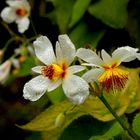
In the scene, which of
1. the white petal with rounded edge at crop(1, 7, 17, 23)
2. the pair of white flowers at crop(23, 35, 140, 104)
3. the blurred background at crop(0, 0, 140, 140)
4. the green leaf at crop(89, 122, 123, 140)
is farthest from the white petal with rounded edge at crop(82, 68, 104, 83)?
the white petal with rounded edge at crop(1, 7, 17, 23)

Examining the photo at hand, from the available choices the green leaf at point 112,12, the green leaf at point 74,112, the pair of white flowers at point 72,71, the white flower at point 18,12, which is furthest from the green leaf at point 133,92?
the white flower at point 18,12

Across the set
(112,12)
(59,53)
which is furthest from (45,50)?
(112,12)

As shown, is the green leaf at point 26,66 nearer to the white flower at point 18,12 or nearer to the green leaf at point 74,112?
the white flower at point 18,12

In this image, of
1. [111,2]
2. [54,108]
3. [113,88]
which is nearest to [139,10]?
[111,2]

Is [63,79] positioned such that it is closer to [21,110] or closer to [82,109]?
[82,109]

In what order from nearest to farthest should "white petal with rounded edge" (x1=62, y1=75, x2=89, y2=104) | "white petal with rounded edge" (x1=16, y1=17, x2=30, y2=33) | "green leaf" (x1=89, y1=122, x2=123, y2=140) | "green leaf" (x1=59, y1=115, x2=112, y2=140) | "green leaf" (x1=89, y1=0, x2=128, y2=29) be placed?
"white petal with rounded edge" (x1=62, y1=75, x2=89, y2=104) → "green leaf" (x1=89, y1=122, x2=123, y2=140) → "green leaf" (x1=59, y1=115, x2=112, y2=140) → "green leaf" (x1=89, y1=0, x2=128, y2=29) → "white petal with rounded edge" (x1=16, y1=17, x2=30, y2=33)

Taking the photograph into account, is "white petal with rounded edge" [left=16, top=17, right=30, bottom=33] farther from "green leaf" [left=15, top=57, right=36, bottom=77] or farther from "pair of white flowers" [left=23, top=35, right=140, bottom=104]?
"pair of white flowers" [left=23, top=35, right=140, bottom=104]

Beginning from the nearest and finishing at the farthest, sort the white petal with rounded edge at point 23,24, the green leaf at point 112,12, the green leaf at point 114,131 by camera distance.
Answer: the green leaf at point 114,131 → the green leaf at point 112,12 → the white petal with rounded edge at point 23,24
